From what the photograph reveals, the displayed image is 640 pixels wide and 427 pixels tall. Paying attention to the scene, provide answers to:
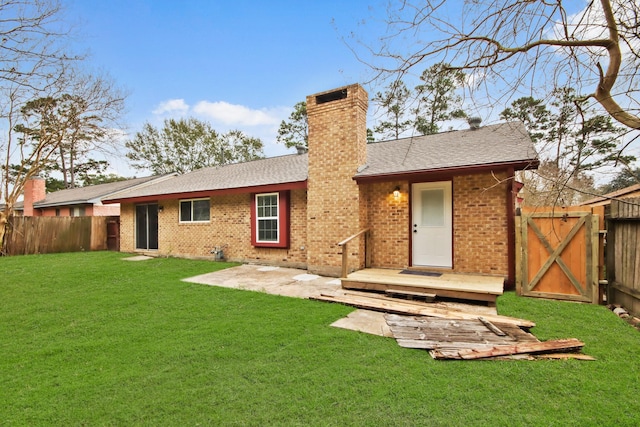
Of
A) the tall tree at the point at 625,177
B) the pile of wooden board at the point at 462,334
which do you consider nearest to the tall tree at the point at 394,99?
the tall tree at the point at 625,177

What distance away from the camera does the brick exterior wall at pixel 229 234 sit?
8.90 metres

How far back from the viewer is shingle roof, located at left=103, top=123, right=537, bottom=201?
6379mm

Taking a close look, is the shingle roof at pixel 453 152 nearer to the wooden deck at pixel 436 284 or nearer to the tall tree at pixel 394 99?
the wooden deck at pixel 436 284

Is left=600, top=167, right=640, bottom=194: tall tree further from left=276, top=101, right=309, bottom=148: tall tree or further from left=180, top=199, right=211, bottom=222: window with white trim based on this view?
left=276, top=101, right=309, bottom=148: tall tree

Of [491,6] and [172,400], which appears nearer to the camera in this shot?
[172,400]

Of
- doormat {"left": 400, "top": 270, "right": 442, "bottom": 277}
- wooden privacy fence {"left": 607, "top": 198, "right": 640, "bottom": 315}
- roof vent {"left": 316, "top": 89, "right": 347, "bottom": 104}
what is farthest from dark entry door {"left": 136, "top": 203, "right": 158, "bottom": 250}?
wooden privacy fence {"left": 607, "top": 198, "right": 640, "bottom": 315}

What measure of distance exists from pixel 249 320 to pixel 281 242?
15.0 feet

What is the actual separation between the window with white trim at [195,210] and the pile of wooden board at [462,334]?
733 centimetres

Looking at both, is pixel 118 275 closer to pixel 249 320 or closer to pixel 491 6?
pixel 249 320

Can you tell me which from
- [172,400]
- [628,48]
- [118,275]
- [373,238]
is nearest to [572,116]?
[628,48]

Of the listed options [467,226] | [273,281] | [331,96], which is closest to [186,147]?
[331,96]

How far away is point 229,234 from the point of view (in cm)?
1027

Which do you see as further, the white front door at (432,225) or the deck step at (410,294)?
the white front door at (432,225)

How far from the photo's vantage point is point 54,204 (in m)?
19.0
